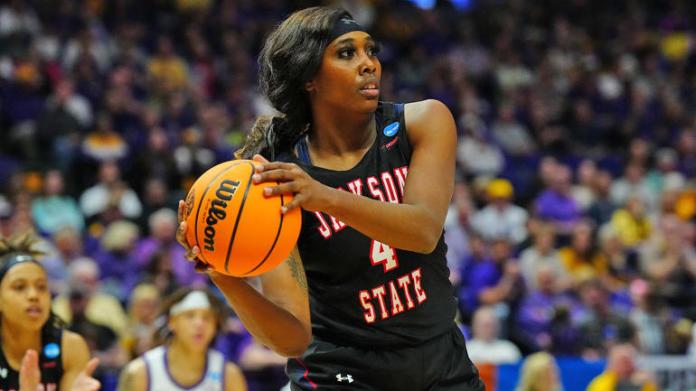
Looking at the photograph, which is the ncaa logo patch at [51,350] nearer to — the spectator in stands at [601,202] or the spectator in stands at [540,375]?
the spectator in stands at [540,375]

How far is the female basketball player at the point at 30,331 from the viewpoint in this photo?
4816mm

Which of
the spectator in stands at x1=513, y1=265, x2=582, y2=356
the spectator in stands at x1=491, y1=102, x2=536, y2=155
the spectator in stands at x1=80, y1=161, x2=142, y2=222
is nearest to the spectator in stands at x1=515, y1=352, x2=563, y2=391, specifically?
the spectator in stands at x1=513, y1=265, x2=582, y2=356

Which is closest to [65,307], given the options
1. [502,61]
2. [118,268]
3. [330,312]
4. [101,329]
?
[101,329]

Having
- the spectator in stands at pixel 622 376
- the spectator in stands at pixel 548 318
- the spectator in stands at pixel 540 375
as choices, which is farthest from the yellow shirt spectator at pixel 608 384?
the spectator in stands at pixel 548 318

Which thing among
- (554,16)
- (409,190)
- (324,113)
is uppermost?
(554,16)

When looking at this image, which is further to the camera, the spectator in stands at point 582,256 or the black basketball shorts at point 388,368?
the spectator in stands at point 582,256

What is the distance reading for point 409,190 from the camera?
309cm

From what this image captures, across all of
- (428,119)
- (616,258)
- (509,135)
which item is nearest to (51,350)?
(428,119)

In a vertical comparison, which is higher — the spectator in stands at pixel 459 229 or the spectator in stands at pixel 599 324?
the spectator in stands at pixel 459 229

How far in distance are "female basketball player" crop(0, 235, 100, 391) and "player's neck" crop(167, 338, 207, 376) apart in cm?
125

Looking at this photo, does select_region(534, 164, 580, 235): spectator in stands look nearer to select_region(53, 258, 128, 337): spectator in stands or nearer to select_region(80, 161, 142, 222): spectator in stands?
select_region(80, 161, 142, 222): spectator in stands

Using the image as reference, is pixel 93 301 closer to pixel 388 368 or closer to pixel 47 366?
pixel 47 366

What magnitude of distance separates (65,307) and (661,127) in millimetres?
10123

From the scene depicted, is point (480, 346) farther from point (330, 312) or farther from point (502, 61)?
point (502, 61)
